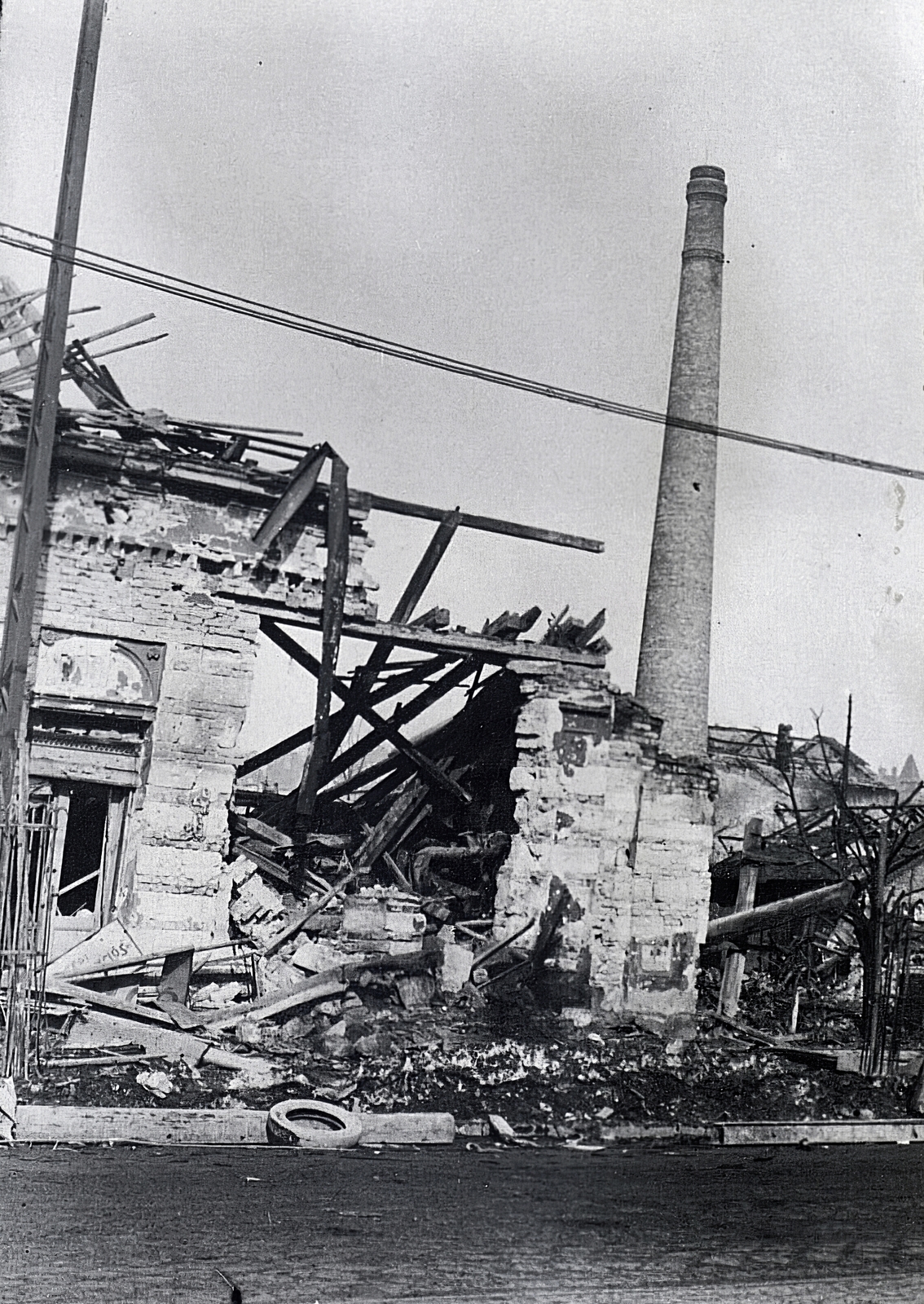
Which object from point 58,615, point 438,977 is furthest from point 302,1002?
point 58,615

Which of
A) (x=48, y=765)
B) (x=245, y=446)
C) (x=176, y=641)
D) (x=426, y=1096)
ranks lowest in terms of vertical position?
(x=426, y=1096)

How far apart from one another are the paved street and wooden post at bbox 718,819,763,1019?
6.24m

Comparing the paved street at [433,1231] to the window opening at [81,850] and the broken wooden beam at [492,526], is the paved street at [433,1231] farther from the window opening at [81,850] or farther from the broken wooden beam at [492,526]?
the broken wooden beam at [492,526]

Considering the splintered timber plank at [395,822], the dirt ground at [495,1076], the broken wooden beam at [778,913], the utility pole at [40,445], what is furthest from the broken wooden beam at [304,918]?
the broken wooden beam at [778,913]

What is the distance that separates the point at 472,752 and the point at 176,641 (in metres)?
4.01

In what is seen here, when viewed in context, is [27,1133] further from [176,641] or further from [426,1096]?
[176,641]

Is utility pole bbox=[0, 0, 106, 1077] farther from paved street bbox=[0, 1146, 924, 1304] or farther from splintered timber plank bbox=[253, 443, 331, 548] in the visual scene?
paved street bbox=[0, 1146, 924, 1304]

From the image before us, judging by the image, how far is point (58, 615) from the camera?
10.9 metres

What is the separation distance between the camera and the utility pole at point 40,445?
9.60m

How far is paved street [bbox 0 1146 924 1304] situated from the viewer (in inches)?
202

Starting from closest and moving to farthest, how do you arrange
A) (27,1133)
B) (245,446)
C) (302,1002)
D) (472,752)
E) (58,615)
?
(27,1133) → (302,1002) → (58,615) → (245,446) → (472,752)

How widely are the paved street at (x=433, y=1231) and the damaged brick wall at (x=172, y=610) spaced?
3.98m

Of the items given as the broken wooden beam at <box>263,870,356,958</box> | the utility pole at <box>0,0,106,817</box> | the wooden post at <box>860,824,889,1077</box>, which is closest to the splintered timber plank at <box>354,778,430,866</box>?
the broken wooden beam at <box>263,870,356,958</box>

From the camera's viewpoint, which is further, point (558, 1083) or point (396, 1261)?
point (558, 1083)
